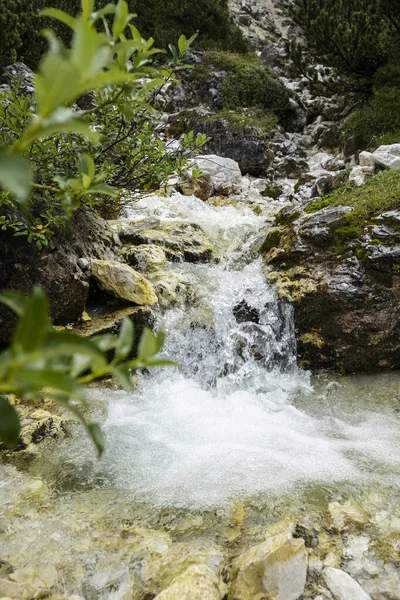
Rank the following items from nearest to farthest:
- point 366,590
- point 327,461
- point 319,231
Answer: point 366,590
point 327,461
point 319,231

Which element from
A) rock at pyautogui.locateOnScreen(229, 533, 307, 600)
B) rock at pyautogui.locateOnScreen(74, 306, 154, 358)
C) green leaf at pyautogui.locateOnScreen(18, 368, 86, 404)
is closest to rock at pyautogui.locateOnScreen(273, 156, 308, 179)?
rock at pyautogui.locateOnScreen(74, 306, 154, 358)

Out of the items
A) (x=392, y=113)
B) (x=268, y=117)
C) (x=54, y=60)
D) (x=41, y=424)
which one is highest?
(x=268, y=117)

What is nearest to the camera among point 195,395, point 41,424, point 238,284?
point 41,424

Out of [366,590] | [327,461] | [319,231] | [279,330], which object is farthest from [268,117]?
[366,590]

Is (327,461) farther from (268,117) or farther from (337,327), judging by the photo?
(268,117)

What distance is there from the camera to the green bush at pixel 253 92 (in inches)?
765

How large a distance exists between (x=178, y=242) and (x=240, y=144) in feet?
31.5

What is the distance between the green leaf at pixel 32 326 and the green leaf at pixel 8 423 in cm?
20

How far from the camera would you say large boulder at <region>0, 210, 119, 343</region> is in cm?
442

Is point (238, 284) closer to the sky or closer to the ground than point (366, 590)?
closer to the sky

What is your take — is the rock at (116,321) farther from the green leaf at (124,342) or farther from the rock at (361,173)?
the rock at (361,173)

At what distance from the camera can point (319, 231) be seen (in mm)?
5848

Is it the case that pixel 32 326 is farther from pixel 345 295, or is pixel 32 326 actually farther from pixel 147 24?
pixel 147 24

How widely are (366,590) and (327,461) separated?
1.25 meters
